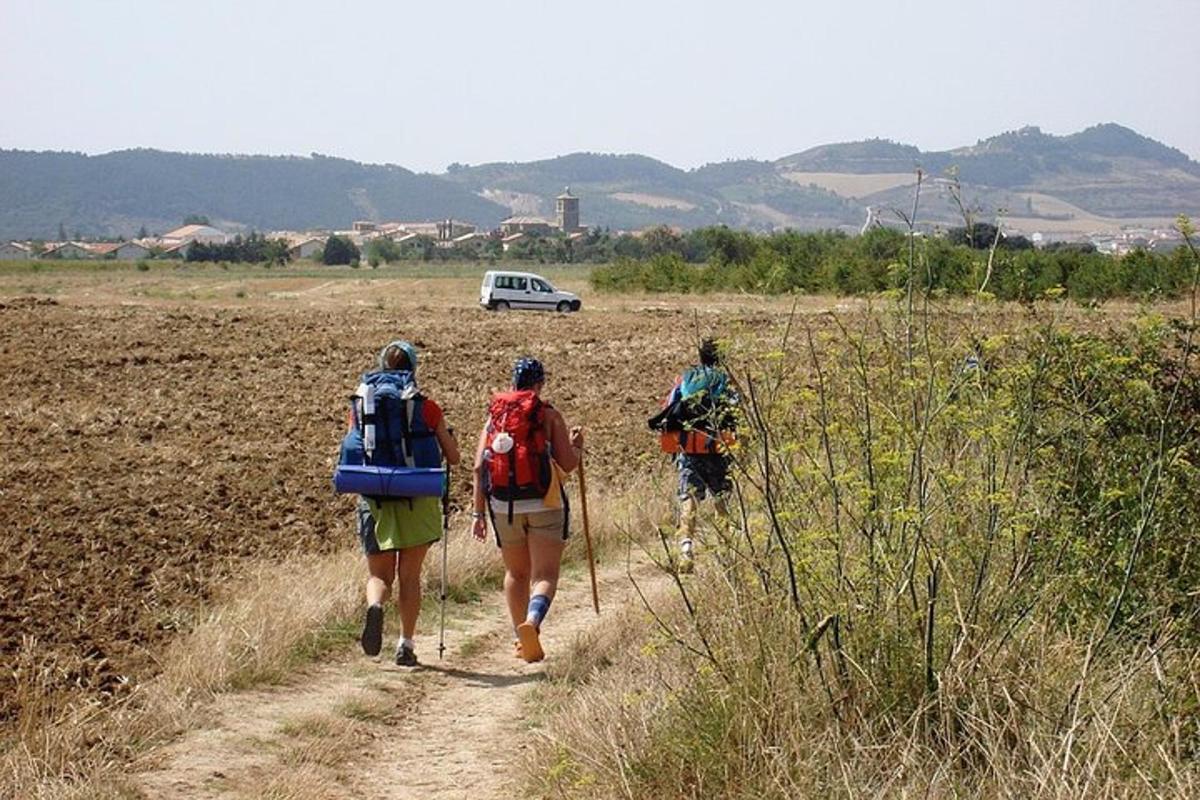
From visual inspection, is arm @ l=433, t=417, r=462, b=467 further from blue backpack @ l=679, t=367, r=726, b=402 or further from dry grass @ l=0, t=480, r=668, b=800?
blue backpack @ l=679, t=367, r=726, b=402

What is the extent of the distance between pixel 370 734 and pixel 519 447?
72.5 inches

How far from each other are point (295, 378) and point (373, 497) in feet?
61.9

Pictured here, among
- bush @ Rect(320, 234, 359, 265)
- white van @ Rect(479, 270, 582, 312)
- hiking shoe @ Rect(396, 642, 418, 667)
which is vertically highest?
hiking shoe @ Rect(396, 642, 418, 667)

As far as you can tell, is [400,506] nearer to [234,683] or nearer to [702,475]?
[234,683]

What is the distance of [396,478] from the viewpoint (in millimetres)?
8297

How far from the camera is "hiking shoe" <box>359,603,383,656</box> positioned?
8.22m

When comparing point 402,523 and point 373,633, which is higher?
point 402,523

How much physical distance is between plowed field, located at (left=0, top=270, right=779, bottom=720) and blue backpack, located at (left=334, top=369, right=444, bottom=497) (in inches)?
64.2

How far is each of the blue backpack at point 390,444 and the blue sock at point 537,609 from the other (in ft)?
2.70

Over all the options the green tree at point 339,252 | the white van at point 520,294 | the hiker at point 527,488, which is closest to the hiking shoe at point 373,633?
the hiker at point 527,488

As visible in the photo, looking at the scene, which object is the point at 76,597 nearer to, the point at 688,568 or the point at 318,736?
the point at 318,736

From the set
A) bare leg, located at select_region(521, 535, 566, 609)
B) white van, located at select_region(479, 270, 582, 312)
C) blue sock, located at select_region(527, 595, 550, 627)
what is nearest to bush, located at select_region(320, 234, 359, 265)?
white van, located at select_region(479, 270, 582, 312)

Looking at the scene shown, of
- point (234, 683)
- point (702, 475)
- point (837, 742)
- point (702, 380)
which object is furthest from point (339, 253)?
point (837, 742)

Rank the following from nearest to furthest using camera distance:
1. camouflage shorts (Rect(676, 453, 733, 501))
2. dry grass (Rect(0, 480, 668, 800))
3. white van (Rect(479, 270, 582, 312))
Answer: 1. dry grass (Rect(0, 480, 668, 800))
2. camouflage shorts (Rect(676, 453, 733, 501))
3. white van (Rect(479, 270, 582, 312))
